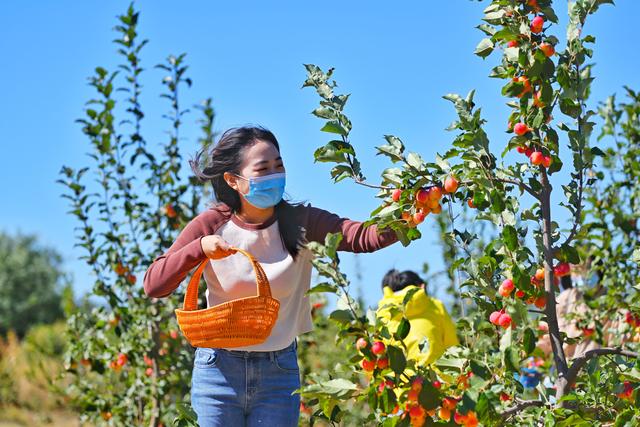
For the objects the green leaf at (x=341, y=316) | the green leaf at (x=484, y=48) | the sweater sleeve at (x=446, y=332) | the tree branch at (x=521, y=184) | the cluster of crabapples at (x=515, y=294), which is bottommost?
the green leaf at (x=341, y=316)

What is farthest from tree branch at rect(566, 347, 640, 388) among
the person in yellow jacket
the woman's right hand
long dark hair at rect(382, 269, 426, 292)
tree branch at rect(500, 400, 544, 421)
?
long dark hair at rect(382, 269, 426, 292)

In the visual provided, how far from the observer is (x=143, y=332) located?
489cm

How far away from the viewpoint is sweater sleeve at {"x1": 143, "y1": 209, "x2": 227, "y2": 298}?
2396mm

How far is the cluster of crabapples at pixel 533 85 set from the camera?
2184 mm

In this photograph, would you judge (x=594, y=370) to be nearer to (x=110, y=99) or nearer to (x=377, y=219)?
(x=377, y=219)

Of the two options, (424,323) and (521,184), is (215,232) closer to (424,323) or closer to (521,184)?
(521,184)

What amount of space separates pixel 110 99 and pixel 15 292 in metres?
21.3

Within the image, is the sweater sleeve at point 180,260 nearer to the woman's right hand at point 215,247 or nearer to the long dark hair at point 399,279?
the woman's right hand at point 215,247

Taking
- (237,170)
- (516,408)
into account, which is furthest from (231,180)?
(516,408)

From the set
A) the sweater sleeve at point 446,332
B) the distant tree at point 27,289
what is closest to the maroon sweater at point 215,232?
the sweater sleeve at point 446,332

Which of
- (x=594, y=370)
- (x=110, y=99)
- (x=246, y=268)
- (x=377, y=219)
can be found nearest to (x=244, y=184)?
(x=246, y=268)

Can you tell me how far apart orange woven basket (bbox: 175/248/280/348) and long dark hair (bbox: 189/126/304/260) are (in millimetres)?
207

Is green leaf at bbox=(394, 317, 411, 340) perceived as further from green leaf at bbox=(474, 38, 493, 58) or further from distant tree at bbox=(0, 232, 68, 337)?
distant tree at bbox=(0, 232, 68, 337)

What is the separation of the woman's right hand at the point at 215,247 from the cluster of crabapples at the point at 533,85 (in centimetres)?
83
